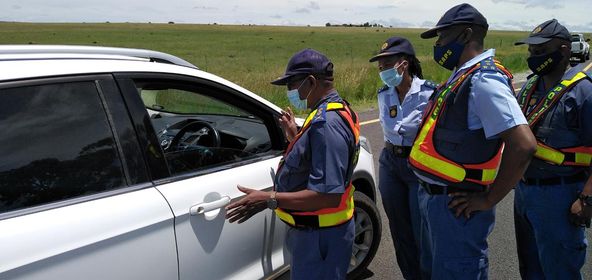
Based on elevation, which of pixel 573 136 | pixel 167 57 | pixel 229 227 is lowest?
pixel 229 227

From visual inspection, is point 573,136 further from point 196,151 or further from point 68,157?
point 68,157

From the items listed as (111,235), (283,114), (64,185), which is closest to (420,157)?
(283,114)

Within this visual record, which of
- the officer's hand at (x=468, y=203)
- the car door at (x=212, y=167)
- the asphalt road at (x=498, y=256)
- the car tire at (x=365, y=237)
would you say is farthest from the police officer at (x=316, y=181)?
the asphalt road at (x=498, y=256)

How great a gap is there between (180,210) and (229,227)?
1.06ft

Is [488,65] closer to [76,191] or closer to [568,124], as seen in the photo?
[568,124]

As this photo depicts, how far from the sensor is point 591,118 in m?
2.42

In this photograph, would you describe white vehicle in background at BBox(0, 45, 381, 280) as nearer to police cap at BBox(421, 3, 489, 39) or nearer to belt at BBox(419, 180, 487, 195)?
belt at BBox(419, 180, 487, 195)

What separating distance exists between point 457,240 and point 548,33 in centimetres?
135

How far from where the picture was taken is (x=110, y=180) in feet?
6.14

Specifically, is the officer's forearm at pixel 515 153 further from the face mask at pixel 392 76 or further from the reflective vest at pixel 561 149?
the face mask at pixel 392 76

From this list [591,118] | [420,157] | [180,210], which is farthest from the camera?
[591,118]

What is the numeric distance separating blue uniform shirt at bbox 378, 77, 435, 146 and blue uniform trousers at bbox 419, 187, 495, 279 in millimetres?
732

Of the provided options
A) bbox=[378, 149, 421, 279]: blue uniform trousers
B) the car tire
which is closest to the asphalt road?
the car tire

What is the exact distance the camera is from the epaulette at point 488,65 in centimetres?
196
